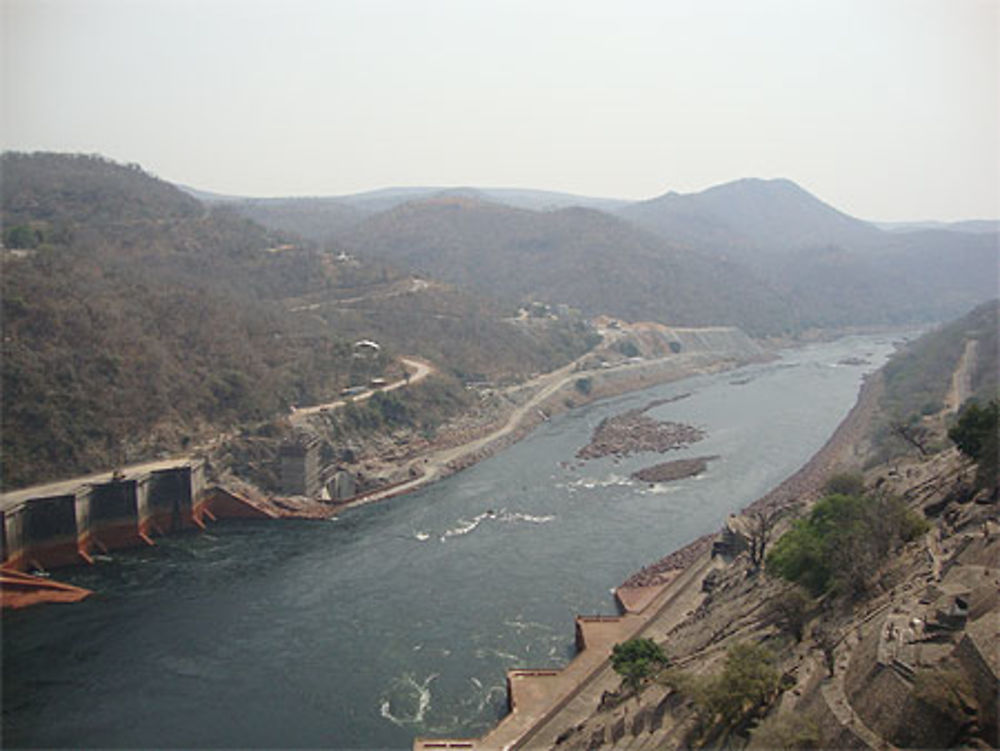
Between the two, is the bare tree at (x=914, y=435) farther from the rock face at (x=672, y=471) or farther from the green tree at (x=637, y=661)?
the green tree at (x=637, y=661)

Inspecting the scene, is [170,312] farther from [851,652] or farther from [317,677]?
[851,652]

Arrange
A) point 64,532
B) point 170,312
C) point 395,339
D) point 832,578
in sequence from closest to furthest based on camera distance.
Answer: point 832,578, point 64,532, point 170,312, point 395,339

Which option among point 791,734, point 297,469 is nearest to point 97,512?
point 297,469

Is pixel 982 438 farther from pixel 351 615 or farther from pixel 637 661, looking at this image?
pixel 351 615

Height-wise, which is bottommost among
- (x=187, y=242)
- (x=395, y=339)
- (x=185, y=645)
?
(x=185, y=645)

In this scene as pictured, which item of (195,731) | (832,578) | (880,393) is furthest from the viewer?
(880,393)

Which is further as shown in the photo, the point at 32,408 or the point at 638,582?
the point at 32,408

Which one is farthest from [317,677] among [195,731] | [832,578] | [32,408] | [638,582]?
[32,408]
